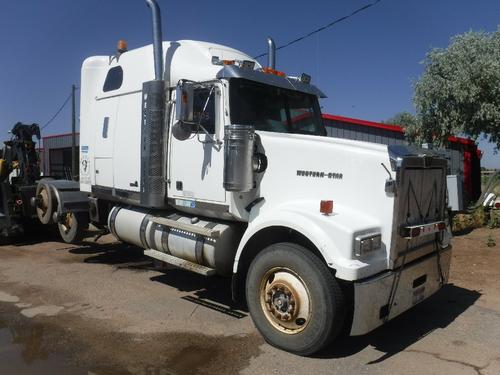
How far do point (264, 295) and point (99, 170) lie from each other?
3976 millimetres

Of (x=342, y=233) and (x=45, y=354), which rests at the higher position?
(x=342, y=233)

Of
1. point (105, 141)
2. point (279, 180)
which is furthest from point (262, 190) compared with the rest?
point (105, 141)

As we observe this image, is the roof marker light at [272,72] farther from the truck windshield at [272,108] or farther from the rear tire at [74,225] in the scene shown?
the rear tire at [74,225]

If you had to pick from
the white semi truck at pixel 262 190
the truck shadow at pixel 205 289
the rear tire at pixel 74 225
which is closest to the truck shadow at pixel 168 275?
the truck shadow at pixel 205 289

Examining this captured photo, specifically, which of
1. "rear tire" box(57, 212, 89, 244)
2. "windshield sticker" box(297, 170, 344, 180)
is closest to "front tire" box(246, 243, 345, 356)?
"windshield sticker" box(297, 170, 344, 180)

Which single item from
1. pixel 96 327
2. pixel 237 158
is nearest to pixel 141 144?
pixel 237 158

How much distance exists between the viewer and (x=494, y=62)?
11.1 m

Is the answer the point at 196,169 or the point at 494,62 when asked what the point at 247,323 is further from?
the point at 494,62

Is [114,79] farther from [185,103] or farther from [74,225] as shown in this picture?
[74,225]

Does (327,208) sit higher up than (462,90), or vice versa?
(462,90)

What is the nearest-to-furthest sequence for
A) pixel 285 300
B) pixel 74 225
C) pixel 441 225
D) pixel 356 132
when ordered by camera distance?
pixel 285 300
pixel 441 225
pixel 74 225
pixel 356 132

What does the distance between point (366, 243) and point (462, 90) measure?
8.96 m

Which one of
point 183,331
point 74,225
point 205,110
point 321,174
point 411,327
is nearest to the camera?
point 321,174

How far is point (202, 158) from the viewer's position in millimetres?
5695
